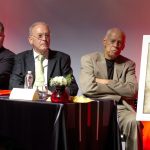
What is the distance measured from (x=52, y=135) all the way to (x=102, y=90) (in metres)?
1.28

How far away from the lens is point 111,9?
16.6ft

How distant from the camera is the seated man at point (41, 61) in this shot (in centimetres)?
396

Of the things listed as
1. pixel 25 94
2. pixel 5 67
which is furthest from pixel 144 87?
pixel 5 67

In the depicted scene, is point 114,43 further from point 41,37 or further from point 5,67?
point 5,67

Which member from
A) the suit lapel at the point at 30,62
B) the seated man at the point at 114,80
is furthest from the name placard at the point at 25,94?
the seated man at the point at 114,80

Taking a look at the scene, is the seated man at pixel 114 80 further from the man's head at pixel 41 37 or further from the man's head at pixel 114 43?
the man's head at pixel 41 37

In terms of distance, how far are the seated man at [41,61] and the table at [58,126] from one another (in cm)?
82

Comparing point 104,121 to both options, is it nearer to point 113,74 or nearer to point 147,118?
point 147,118

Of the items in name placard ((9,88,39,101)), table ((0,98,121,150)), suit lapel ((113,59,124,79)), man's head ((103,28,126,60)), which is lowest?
table ((0,98,121,150))

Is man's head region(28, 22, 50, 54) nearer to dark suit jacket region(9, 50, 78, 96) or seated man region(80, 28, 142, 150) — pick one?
dark suit jacket region(9, 50, 78, 96)

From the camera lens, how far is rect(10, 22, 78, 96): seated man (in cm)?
396

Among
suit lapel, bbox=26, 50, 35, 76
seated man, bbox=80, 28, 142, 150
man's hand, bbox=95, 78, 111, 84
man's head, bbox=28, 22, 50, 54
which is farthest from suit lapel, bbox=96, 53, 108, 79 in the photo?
suit lapel, bbox=26, 50, 35, 76

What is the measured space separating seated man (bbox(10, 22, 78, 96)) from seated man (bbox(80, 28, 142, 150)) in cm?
20

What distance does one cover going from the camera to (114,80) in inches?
160
